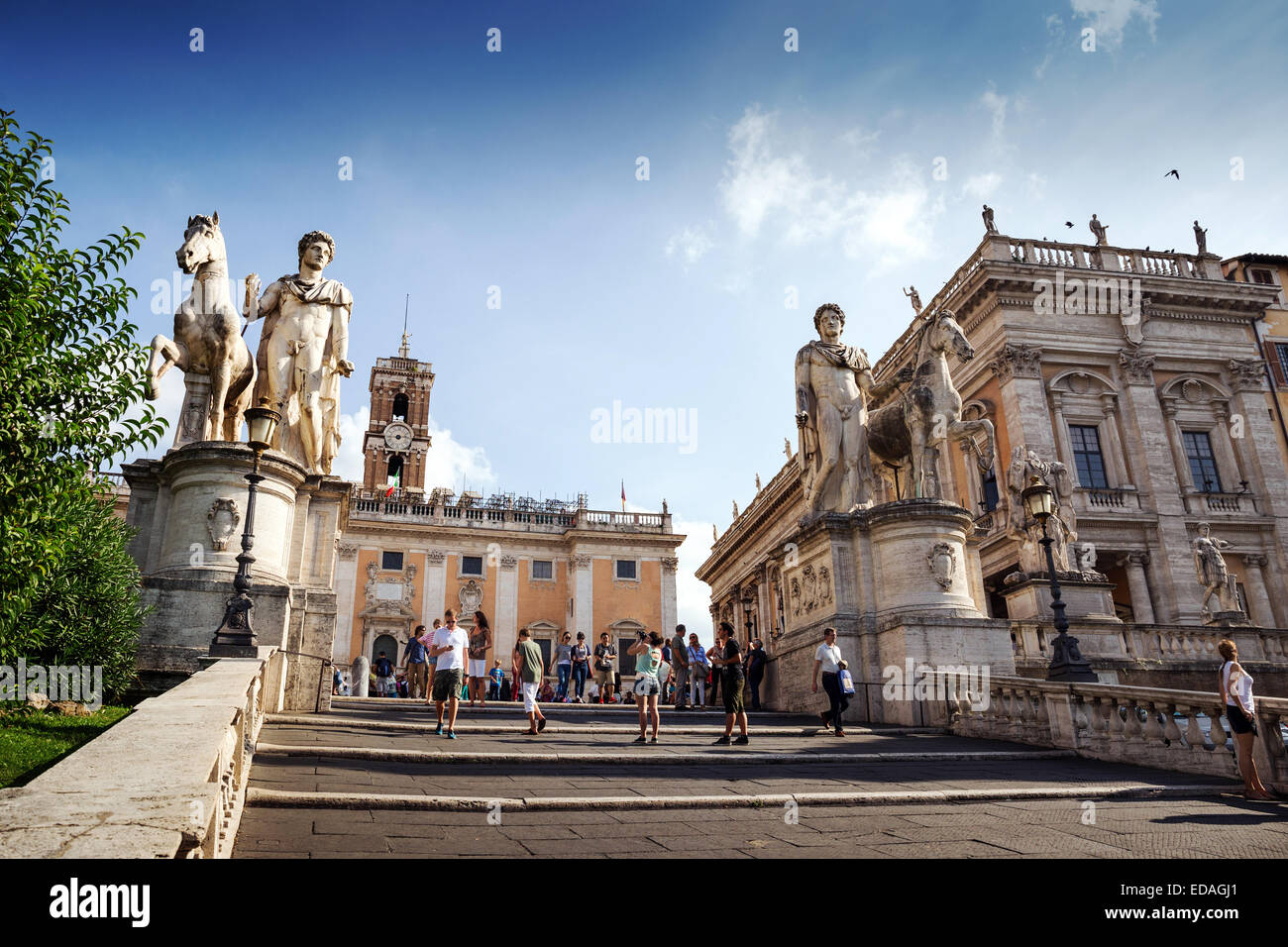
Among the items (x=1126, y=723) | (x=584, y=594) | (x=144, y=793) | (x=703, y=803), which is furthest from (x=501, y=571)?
(x=144, y=793)

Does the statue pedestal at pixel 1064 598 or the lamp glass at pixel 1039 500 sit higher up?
the lamp glass at pixel 1039 500

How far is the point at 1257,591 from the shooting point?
28812 mm

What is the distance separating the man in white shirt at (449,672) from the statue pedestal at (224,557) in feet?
7.05

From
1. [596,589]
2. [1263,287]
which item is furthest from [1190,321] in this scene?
[596,589]

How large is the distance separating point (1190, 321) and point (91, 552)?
36557 millimetres

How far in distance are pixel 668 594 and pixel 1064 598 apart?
32409 mm

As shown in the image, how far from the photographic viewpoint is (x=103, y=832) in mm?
2689

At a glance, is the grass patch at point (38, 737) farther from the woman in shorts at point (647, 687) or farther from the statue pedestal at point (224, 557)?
the woman in shorts at point (647, 687)

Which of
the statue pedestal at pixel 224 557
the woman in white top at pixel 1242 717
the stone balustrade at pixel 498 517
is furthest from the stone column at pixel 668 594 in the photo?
the woman in white top at pixel 1242 717

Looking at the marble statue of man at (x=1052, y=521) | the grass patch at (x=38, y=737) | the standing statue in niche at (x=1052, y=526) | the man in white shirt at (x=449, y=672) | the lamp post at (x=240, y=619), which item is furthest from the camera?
the marble statue of man at (x=1052, y=521)

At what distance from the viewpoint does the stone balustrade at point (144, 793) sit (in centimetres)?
261

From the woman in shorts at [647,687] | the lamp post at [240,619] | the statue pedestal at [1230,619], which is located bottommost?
the woman in shorts at [647,687]

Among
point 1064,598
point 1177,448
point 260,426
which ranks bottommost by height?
point 1064,598

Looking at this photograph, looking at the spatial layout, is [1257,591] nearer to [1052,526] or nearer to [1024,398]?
[1024,398]
